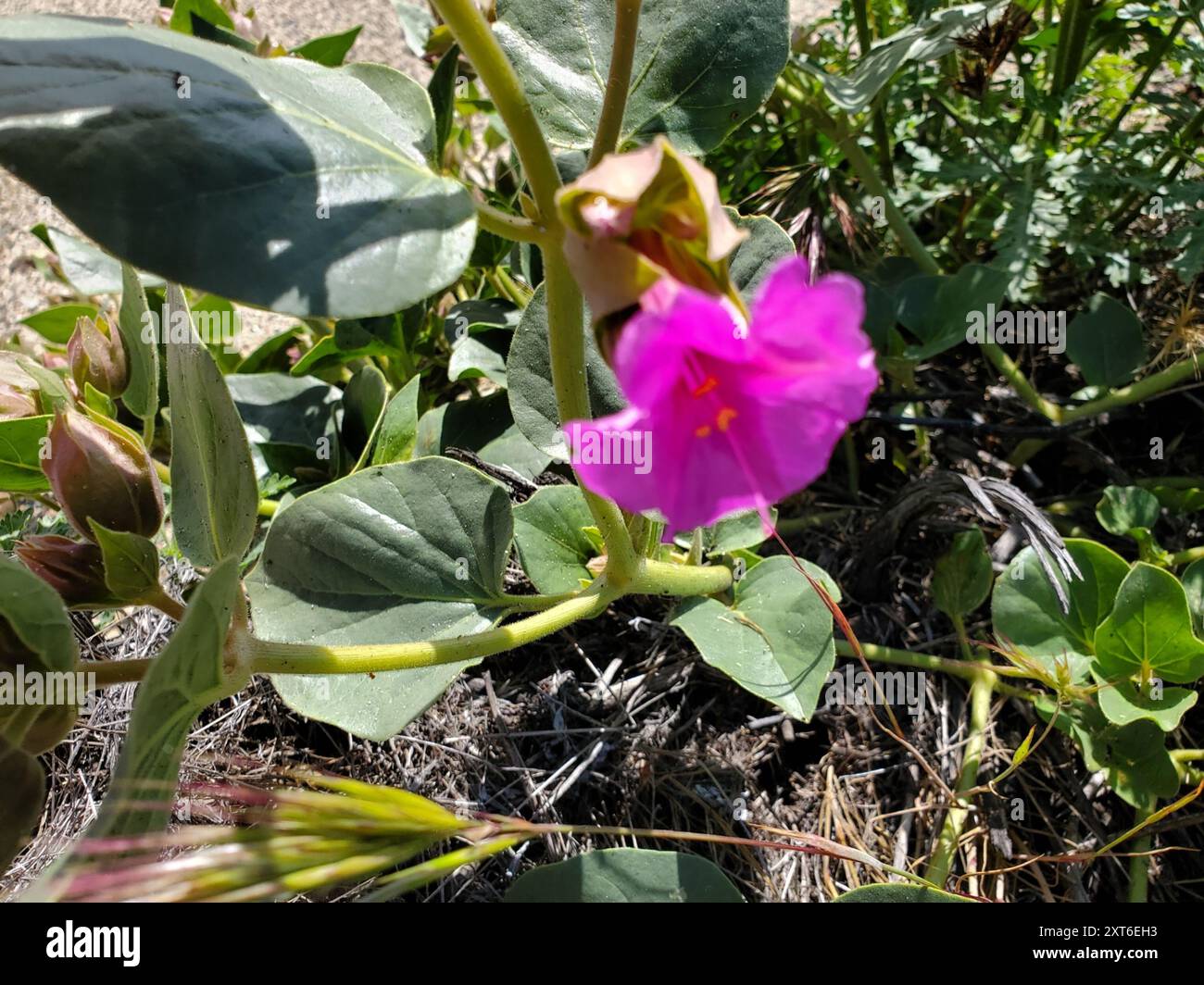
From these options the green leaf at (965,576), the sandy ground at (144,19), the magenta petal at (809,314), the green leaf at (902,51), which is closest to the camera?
the magenta petal at (809,314)

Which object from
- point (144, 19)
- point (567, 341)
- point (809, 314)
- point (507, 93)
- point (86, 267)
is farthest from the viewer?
point (144, 19)

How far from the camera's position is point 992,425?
4.33ft

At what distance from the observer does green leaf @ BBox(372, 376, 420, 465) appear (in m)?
1.19

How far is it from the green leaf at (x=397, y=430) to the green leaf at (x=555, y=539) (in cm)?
18

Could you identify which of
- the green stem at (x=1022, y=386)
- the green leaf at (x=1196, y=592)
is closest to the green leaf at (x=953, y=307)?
the green stem at (x=1022, y=386)

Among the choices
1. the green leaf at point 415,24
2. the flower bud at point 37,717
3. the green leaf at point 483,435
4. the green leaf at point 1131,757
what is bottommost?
the green leaf at point 1131,757

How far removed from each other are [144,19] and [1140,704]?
276 centimetres

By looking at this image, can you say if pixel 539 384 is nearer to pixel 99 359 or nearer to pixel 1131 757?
pixel 99 359

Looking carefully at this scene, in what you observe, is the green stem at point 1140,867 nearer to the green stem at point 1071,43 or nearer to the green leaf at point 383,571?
the green leaf at point 383,571

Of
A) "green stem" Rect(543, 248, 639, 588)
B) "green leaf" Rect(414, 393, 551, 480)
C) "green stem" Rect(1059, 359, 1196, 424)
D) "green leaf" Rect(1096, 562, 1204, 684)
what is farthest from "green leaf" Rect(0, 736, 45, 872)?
"green stem" Rect(1059, 359, 1196, 424)

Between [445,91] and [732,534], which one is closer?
[445,91]

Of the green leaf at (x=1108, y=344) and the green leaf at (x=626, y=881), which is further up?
the green leaf at (x=1108, y=344)

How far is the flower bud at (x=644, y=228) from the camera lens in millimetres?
506

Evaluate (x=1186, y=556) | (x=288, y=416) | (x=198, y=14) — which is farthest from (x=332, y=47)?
(x=1186, y=556)
